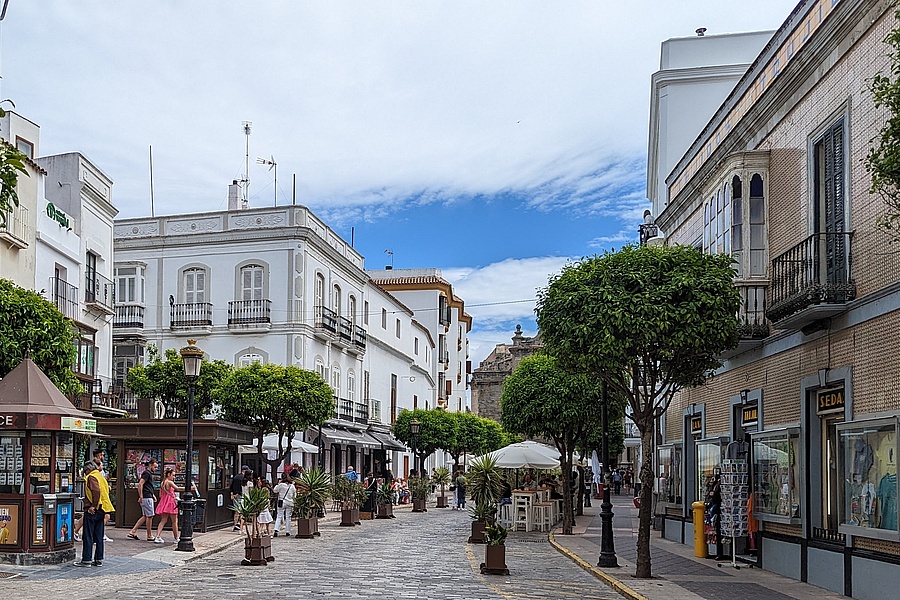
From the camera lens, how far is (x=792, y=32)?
17219 millimetres

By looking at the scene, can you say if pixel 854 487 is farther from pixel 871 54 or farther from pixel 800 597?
pixel 871 54

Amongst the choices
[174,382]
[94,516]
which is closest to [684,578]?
[94,516]

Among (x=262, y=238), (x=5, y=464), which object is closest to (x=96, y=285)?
(x=262, y=238)

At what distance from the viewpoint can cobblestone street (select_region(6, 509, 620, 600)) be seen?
48.2 feet

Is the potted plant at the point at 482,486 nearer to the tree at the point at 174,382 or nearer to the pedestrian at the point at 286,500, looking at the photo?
the pedestrian at the point at 286,500

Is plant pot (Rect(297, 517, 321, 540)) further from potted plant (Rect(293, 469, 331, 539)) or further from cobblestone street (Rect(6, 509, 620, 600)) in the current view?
cobblestone street (Rect(6, 509, 620, 600))

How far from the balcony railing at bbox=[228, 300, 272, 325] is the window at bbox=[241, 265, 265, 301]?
36 centimetres

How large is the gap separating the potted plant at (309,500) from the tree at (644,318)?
10.8 metres

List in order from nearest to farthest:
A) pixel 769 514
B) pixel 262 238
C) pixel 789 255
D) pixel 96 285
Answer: pixel 789 255
pixel 769 514
pixel 96 285
pixel 262 238

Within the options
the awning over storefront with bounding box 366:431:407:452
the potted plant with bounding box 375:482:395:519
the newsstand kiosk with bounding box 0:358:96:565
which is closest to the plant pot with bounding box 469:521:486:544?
the newsstand kiosk with bounding box 0:358:96:565

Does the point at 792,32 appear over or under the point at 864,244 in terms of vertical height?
over

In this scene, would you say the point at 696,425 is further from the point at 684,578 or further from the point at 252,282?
the point at 252,282

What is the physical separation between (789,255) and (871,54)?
3.36 m

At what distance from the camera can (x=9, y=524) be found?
16.6m
